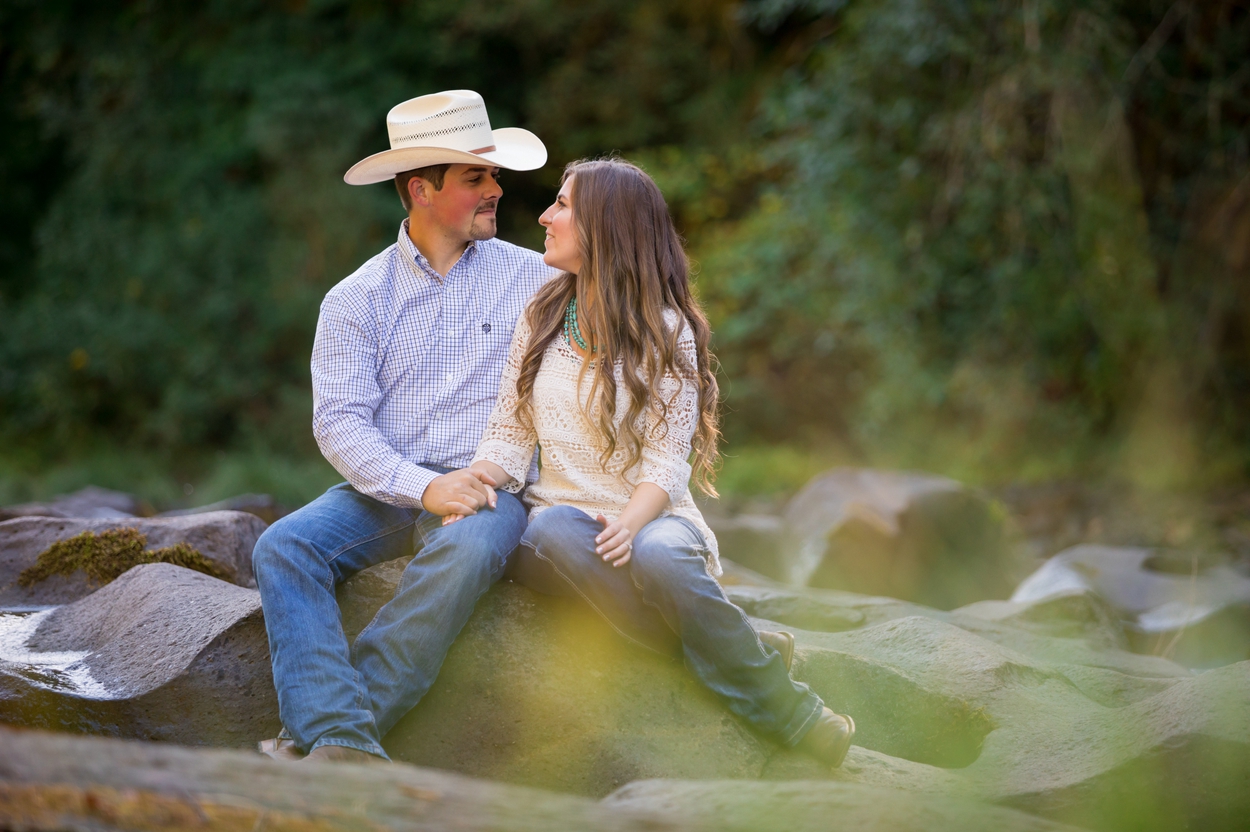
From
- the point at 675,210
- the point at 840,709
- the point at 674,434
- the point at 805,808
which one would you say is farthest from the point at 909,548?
the point at 675,210

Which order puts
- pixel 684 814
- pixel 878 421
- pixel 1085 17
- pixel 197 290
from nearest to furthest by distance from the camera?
pixel 684 814 → pixel 1085 17 → pixel 878 421 → pixel 197 290

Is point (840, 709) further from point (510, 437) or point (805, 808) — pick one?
point (805, 808)

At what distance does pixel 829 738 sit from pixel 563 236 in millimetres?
1265

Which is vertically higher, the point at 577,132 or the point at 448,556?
the point at 577,132

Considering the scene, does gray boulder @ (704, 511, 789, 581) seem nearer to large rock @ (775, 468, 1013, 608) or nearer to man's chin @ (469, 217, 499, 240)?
large rock @ (775, 468, 1013, 608)

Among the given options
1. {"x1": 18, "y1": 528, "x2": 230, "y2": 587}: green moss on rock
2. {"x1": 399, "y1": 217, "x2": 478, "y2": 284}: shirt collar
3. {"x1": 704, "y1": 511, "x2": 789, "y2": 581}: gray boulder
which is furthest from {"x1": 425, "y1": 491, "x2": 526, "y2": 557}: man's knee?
{"x1": 704, "y1": 511, "x2": 789, "y2": 581}: gray boulder

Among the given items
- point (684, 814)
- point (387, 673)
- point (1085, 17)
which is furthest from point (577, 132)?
point (684, 814)

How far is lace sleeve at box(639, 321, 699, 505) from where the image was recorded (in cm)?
265

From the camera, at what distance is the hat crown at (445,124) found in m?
3.08

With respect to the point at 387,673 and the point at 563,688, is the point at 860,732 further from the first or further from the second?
the point at 387,673

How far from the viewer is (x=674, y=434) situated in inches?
106

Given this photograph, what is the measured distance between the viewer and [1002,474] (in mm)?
8656

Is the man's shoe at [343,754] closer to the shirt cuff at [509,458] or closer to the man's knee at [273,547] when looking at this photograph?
the man's knee at [273,547]

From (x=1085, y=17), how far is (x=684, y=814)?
21.0 feet
